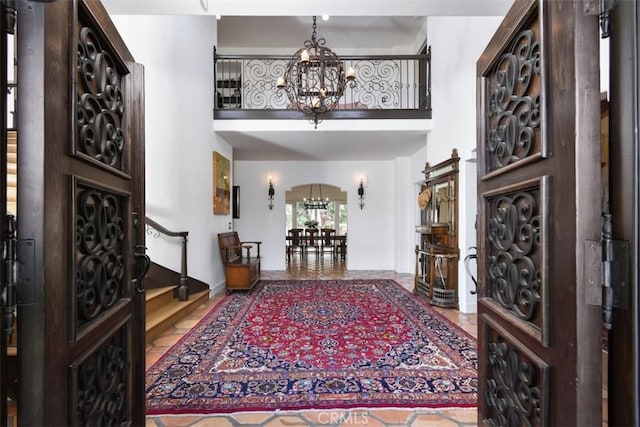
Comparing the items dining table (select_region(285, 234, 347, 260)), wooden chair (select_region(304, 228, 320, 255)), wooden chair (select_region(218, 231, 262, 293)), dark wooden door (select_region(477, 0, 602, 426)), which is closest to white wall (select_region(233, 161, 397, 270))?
wooden chair (select_region(218, 231, 262, 293))

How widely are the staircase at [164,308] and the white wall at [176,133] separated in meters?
0.37

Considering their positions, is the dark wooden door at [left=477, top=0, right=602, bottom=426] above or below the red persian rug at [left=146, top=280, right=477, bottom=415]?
above

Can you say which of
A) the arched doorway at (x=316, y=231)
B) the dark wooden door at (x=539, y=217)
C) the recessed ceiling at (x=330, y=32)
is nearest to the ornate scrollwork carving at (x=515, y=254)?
the dark wooden door at (x=539, y=217)

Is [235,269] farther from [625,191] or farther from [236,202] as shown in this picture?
[625,191]

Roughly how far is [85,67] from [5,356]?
0.81 metres

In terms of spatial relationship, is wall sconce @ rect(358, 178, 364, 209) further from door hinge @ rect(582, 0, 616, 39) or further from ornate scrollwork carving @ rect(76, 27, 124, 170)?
door hinge @ rect(582, 0, 616, 39)

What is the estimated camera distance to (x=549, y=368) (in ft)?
2.55

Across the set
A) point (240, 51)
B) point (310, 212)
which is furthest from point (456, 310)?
point (310, 212)

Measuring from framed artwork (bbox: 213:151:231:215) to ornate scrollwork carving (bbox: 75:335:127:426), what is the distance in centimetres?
379

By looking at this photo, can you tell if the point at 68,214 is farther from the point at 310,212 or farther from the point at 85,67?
the point at 310,212

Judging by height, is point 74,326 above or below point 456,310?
above

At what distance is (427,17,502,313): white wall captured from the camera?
11.4 ft

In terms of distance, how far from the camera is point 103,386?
0.99 meters

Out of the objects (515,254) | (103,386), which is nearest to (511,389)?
(515,254)
